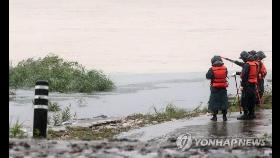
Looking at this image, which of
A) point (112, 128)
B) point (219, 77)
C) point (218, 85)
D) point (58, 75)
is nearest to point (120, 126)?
point (112, 128)

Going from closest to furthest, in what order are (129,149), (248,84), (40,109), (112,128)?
(129,149) → (40,109) → (248,84) → (112,128)

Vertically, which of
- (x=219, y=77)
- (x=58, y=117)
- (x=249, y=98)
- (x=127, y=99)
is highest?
(x=219, y=77)

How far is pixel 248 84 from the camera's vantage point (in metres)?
16.5

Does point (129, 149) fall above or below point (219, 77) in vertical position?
below

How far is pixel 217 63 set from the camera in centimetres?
1611

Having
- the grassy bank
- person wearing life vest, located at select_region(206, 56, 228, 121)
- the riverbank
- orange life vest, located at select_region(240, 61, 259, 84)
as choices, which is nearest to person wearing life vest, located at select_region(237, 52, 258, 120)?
orange life vest, located at select_region(240, 61, 259, 84)

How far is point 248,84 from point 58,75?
1826 cm

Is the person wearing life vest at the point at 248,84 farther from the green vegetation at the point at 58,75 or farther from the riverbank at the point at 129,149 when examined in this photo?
the green vegetation at the point at 58,75

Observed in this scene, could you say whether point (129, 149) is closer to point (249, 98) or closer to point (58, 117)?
point (249, 98)

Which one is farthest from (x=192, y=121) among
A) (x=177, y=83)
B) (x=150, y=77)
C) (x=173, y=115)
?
(x=150, y=77)

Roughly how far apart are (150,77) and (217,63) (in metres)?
32.5

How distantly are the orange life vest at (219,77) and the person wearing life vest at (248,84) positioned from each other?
518 mm

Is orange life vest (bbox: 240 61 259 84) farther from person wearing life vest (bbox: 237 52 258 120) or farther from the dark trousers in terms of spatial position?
the dark trousers

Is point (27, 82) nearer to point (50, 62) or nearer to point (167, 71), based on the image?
point (50, 62)
